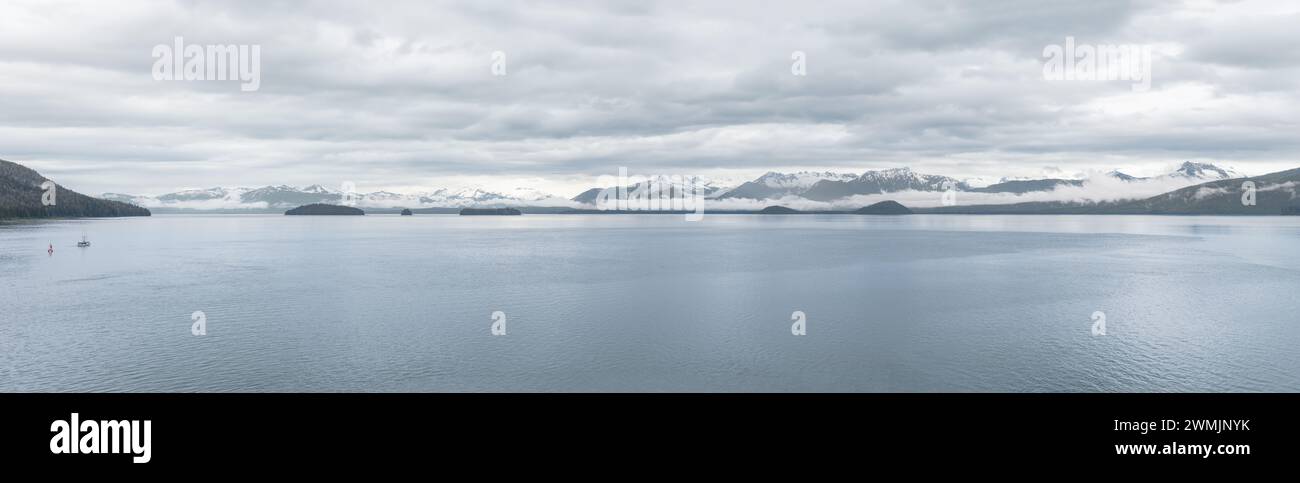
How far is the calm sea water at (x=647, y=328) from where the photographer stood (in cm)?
3694

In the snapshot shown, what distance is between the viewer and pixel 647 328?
167 ft

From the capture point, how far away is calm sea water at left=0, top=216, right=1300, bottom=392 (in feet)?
121

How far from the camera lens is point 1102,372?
3769 cm
